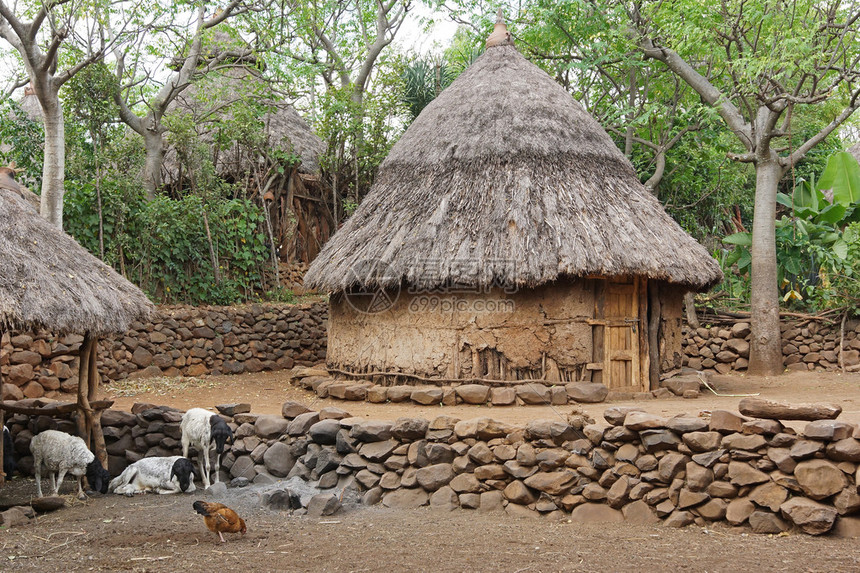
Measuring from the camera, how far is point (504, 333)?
9859 mm

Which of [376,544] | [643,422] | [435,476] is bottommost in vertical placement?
[376,544]

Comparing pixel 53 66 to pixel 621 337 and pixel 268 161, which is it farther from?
pixel 621 337

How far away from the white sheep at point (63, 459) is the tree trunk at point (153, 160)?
812 cm

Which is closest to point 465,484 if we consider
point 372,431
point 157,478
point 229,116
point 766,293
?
point 372,431

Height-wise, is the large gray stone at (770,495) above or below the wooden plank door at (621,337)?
below

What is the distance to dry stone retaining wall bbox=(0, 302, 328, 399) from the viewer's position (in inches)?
428

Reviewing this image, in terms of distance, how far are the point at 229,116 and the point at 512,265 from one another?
10077 mm

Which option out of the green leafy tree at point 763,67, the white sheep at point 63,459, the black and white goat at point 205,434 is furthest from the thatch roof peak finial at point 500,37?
the white sheep at point 63,459

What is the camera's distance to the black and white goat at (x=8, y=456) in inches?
310

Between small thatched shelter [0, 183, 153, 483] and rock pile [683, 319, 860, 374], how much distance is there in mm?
9955

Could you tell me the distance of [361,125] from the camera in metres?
16.5

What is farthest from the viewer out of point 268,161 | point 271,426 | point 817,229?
point 268,161

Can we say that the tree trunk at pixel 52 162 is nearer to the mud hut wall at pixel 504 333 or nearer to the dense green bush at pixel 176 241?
the dense green bush at pixel 176 241

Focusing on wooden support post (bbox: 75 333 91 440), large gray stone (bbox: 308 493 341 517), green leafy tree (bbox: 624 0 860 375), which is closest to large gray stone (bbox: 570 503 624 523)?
large gray stone (bbox: 308 493 341 517)
